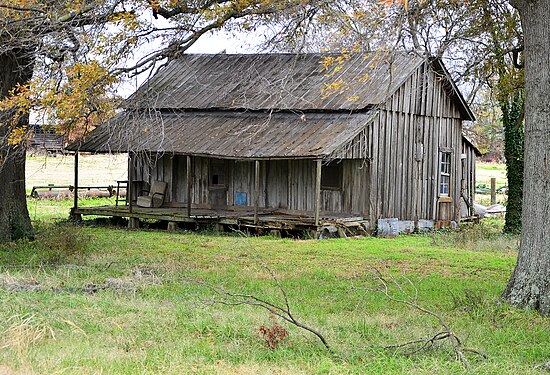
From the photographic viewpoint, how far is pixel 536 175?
39.1ft

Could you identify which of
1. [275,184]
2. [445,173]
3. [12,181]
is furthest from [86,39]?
[445,173]

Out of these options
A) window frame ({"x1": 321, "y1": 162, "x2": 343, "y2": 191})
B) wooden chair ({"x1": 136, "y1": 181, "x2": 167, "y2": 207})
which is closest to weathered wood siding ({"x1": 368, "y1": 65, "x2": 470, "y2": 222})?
window frame ({"x1": 321, "y1": 162, "x2": 343, "y2": 191})

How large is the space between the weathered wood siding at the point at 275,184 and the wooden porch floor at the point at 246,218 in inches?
24.3

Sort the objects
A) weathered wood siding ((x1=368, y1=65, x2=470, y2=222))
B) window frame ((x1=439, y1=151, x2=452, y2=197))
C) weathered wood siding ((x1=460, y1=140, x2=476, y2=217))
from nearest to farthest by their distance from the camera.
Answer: weathered wood siding ((x1=368, y1=65, x2=470, y2=222)) → window frame ((x1=439, y1=151, x2=452, y2=197)) → weathered wood siding ((x1=460, y1=140, x2=476, y2=217))

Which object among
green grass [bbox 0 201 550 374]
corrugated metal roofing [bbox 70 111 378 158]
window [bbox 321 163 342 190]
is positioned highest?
corrugated metal roofing [bbox 70 111 378 158]

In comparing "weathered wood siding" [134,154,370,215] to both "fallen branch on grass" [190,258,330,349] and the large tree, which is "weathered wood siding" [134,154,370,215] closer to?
the large tree

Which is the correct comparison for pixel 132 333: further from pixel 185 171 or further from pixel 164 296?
pixel 185 171

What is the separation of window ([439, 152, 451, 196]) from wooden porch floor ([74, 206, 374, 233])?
17.9 feet

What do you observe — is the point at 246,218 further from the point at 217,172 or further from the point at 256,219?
the point at 217,172

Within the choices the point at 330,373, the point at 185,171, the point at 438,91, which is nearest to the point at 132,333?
the point at 330,373

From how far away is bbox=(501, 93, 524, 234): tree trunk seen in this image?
26.7 m

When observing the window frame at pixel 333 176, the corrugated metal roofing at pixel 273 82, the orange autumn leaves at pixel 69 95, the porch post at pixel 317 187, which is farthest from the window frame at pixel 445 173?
the orange autumn leaves at pixel 69 95

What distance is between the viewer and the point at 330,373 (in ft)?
27.0

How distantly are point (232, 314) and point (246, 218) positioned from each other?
14.6m
